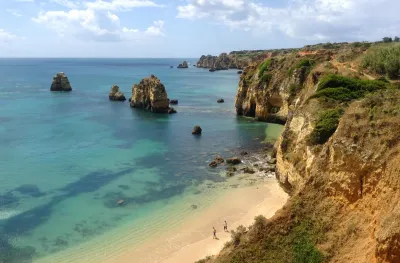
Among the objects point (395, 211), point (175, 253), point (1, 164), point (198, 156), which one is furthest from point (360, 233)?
point (1, 164)

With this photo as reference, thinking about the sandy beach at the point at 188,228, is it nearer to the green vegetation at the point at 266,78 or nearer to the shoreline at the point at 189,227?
the shoreline at the point at 189,227

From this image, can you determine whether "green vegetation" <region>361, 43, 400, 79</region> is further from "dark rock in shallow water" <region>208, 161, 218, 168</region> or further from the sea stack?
the sea stack

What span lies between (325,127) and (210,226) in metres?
12.4

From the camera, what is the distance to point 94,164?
148ft

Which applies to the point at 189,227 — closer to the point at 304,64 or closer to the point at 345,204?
the point at 345,204

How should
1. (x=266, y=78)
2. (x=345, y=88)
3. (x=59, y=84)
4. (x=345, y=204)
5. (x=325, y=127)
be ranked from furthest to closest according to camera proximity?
(x=59, y=84)
(x=266, y=78)
(x=345, y=88)
(x=325, y=127)
(x=345, y=204)

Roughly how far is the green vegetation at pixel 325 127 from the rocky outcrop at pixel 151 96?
2104 inches

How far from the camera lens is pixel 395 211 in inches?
655

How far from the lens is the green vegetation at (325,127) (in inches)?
1087

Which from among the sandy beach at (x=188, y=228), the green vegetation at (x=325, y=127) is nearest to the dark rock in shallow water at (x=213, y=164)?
the sandy beach at (x=188, y=228)

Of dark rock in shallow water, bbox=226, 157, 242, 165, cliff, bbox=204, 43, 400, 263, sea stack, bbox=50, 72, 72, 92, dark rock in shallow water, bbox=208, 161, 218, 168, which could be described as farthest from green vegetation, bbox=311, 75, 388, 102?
sea stack, bbox=50, 72, 72, 92

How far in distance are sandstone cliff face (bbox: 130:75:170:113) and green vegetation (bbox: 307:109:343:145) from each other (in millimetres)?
54154

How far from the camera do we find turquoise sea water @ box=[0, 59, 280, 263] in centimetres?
2989

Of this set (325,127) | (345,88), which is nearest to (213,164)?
(345,88)
